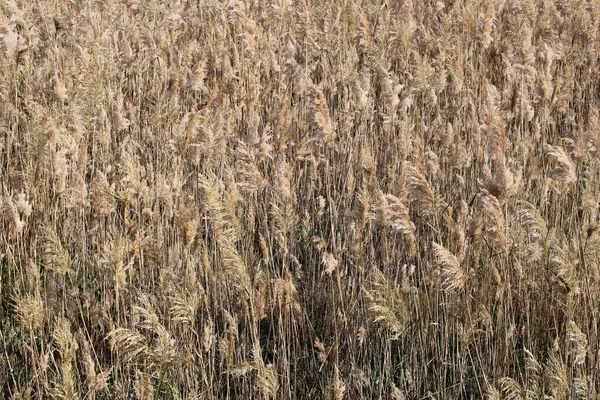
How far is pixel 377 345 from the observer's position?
2.28 meters

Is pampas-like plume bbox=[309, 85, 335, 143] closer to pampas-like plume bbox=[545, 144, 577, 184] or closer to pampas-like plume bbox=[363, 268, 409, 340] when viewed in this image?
pampas-like plume bbox=[363, 268, 409, 340]

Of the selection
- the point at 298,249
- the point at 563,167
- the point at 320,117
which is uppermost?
the point at 320,117

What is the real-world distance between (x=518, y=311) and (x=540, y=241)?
1.29ft

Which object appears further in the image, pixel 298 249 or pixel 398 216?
pixel 298 249

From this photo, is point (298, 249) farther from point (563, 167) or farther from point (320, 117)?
point (563, 167)

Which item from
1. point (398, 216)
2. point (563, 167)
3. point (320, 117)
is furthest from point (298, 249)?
point (563, 167)

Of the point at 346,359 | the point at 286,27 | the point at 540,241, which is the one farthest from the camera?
the point at 286,27

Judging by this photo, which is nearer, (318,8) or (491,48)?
(491,48)

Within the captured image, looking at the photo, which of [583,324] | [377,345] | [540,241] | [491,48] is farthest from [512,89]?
[491,48]

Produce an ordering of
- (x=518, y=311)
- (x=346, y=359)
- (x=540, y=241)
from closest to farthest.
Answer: (x=540, y=241)
(x=346, y=359)
(x=518, y=311)

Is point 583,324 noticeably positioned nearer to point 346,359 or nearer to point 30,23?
point 346,359

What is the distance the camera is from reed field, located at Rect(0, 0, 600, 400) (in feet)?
6.36

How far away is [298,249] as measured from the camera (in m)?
2.93

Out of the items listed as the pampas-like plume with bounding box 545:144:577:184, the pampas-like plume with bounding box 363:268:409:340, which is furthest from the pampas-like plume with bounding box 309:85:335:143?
the pampas-like plume with bounding box 545:144:577:184
